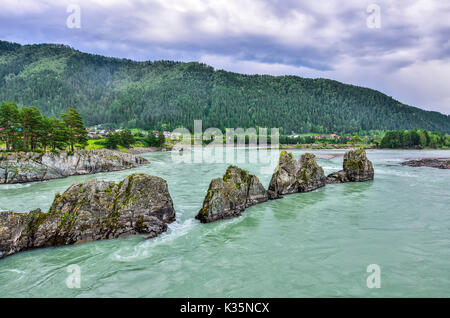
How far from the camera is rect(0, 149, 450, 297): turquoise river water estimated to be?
35.4 ft

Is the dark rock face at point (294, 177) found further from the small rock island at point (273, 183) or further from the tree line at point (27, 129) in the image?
the tree line at point (27, 129)

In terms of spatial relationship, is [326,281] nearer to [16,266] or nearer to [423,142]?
[16,266]

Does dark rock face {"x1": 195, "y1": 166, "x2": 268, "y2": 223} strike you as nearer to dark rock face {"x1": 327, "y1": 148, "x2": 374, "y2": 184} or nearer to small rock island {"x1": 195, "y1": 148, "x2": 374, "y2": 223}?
small rock island {"x1": 195, "y1": 148, "x2": 374, "y2": 223}

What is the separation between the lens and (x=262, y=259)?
13555 mm

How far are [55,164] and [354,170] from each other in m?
57.5

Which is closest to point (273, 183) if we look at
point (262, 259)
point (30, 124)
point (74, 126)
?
point (262, 259)

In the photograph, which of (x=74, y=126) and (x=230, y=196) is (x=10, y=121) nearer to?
(x=74, y=126)

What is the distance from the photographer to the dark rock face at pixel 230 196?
20703mm

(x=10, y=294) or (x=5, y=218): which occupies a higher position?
(x=5, y=218)

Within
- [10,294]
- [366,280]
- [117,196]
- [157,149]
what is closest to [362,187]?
[366,280]

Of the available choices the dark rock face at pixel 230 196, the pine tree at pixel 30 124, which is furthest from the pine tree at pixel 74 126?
the dark rock face at pixel 230 196

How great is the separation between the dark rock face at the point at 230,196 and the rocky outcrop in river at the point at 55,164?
4041 cm

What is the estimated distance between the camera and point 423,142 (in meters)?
159
